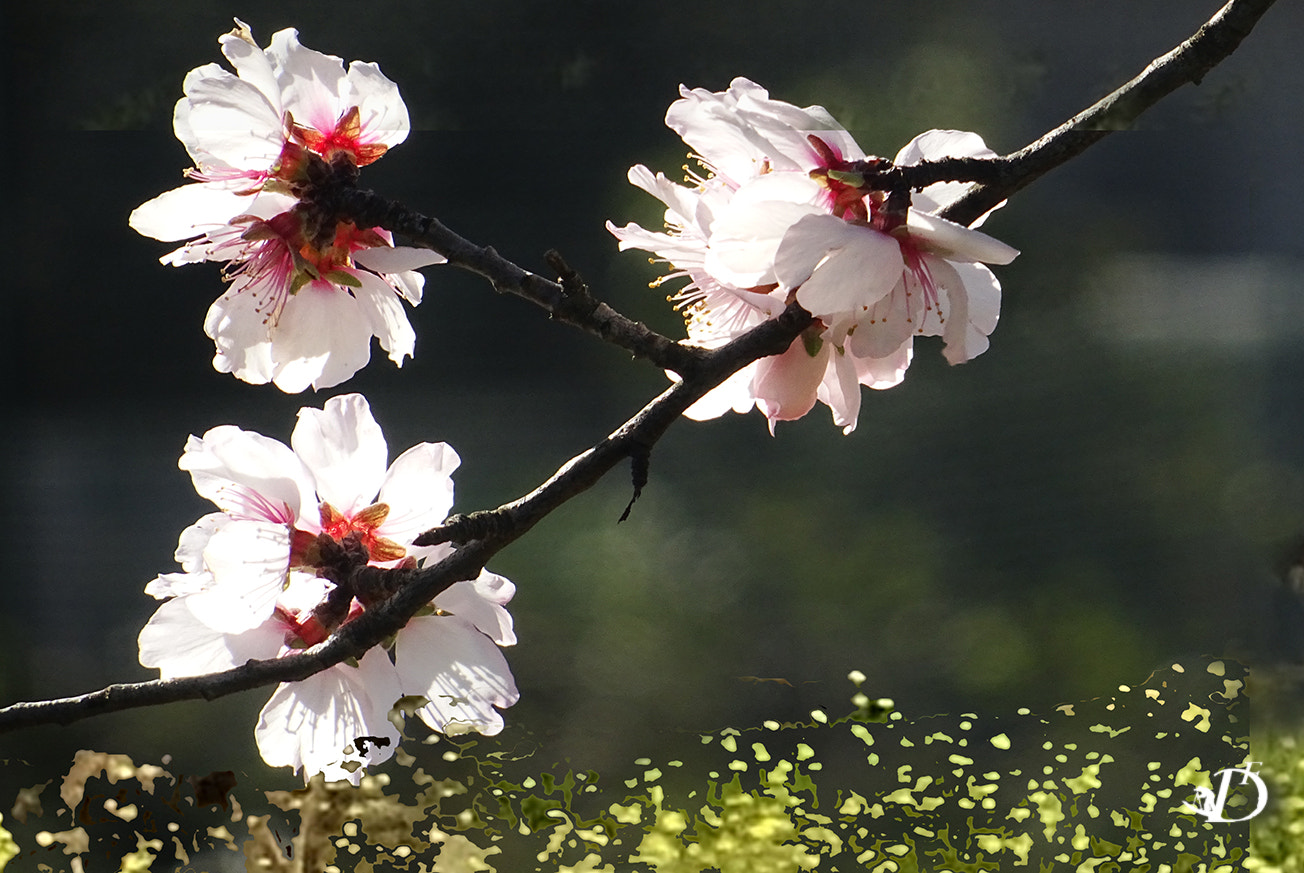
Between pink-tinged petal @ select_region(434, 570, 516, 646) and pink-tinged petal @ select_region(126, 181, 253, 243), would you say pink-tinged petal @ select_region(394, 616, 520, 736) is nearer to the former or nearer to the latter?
pink-tinged petal @ select_region(434, 570, 516, 646)

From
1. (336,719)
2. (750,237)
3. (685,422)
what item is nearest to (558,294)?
(750,237)

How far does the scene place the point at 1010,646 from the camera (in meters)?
0.94

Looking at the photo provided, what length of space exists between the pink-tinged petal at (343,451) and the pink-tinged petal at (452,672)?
0.19 feet

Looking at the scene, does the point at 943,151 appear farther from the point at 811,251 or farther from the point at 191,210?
the point at 191,210

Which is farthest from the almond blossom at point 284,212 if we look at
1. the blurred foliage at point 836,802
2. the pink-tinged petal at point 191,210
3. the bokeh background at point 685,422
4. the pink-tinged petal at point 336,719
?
the bokeh background at point 685,422

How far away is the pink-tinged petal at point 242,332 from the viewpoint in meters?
0.39

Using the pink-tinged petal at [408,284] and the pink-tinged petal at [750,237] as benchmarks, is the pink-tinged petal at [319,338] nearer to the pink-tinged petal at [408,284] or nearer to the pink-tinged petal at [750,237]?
the pink-tinged petal at [408,284]

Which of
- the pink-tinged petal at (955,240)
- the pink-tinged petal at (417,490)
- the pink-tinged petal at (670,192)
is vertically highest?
the pink-tinged petal at (670,192)

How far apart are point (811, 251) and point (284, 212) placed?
18cm

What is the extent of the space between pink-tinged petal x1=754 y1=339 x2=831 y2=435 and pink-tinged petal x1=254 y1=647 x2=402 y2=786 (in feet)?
0.53

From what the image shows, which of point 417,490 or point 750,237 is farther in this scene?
point 417,490

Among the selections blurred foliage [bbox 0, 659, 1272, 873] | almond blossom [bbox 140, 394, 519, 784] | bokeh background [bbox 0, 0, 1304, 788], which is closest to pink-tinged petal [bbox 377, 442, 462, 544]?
almond blossom [bbox 140, 394, 519, 784]

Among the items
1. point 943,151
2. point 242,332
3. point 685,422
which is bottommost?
point 242,332

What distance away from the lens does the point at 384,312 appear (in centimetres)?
40
